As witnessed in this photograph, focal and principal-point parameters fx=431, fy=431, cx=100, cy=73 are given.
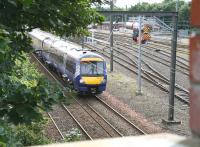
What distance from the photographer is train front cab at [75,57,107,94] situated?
2508 cm

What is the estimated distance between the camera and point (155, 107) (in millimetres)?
22047

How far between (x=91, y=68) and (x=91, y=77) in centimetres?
57

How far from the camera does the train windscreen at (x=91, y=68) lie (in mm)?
25172

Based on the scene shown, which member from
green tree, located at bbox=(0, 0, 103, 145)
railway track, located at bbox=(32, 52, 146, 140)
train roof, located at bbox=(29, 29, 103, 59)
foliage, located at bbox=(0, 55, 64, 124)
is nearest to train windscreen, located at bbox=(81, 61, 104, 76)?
train roof, located at bbox=(29, 29, 103, 59)

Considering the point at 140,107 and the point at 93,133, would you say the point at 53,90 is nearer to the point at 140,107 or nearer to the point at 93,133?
the point at 93,133

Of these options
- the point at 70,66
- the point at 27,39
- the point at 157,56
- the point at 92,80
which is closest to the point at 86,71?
the point at 92,80

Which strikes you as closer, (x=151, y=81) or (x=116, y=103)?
(x=116, y=103)

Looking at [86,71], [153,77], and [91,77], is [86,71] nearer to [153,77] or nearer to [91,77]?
[91,77]

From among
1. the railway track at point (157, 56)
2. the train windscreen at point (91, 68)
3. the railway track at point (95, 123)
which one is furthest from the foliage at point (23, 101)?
the railway track at point (157, 56)

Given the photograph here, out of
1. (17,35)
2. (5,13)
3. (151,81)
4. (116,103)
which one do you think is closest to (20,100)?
(5,13)

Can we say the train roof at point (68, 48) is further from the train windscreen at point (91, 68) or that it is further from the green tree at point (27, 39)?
the green tree at point (27, 39)

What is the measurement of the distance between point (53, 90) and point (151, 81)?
74.8ft

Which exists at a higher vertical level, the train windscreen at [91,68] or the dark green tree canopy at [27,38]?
the dark green tree canopy at [27,38]

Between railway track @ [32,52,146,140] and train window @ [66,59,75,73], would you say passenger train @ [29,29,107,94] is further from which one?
railway track @ [32,52,146,140]
